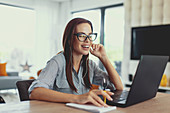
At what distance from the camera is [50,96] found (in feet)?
3.69

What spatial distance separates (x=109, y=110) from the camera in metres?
0.96

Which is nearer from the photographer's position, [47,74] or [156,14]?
[47,74]

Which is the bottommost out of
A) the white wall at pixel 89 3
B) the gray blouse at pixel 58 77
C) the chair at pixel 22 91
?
the chair at pixel 22 91

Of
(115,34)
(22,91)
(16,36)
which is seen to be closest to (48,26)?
(16,36)

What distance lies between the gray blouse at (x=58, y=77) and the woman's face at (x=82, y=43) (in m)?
0.11

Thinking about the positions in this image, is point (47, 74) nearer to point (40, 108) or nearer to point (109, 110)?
point (40, 108)

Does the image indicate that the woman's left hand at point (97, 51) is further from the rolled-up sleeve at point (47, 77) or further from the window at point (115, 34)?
the window at point (115, 34)

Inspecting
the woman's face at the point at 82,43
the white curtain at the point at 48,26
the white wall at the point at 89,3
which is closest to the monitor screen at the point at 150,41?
the white wall at the point at 89,3

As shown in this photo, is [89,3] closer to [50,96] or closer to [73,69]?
[73,69]

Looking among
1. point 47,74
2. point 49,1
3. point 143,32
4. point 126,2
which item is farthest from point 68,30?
point 49,1

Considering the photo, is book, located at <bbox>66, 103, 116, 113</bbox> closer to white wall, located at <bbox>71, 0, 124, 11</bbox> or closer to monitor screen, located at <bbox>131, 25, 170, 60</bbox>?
monitor screen, located at <bbox>131, 25, 170, 60</bbox>

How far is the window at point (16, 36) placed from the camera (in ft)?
20.1

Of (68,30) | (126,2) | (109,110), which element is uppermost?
(126,2)

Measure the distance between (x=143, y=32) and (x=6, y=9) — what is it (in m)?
3.87
